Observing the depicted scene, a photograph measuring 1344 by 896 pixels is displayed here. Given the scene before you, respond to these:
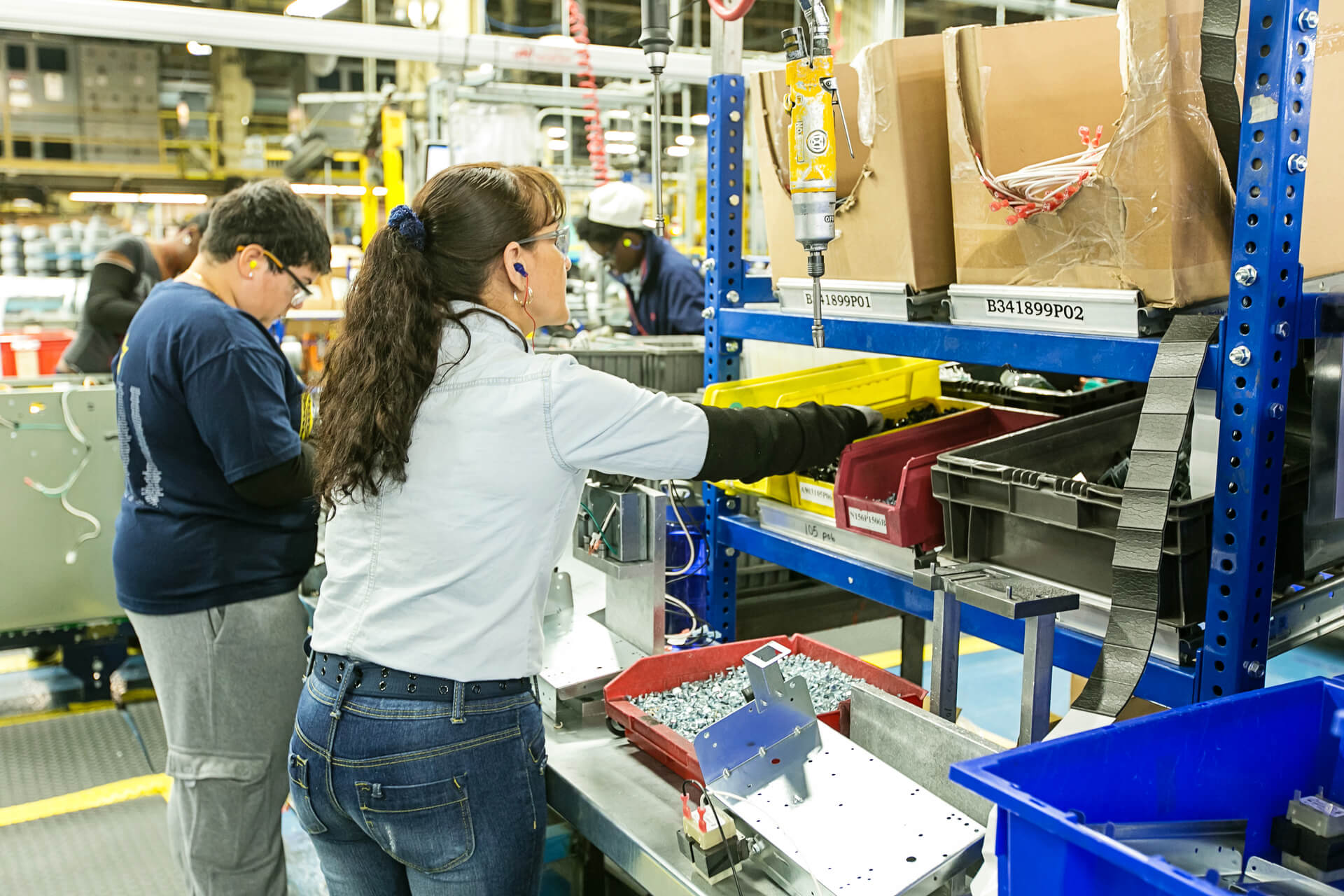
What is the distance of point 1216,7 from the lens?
3.54 feet

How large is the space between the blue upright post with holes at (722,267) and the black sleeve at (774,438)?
1.28ft

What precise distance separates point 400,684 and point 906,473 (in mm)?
736

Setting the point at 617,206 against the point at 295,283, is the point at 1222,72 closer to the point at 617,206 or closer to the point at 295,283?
the point at 295,283

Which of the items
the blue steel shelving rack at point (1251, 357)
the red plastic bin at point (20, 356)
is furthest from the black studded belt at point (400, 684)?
the red plastic bin at point (20, 356)

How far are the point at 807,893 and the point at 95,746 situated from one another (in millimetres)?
3384

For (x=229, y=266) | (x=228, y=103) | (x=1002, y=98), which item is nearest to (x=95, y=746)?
(x=229, y=266)

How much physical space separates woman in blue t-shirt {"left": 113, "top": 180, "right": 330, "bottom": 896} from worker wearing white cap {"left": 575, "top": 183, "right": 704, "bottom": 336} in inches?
78.0

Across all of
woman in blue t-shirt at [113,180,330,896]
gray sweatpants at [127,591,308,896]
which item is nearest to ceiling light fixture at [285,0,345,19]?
woman in blue t-shirt at [113,180,330,896]

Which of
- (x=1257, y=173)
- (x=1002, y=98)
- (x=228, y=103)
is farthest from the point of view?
(x=228, y=103)

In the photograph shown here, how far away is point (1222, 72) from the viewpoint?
110 cm

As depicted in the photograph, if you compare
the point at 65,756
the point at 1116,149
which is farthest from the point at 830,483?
the point at 65,756

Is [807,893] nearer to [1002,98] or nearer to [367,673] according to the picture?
[367,673]

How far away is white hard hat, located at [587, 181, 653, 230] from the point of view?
4.11 meters

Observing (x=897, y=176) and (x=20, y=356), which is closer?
(x=897, y=176)
